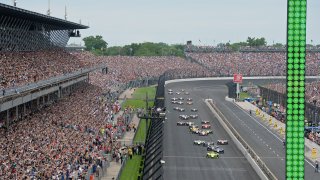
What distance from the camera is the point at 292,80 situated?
26.1 metres

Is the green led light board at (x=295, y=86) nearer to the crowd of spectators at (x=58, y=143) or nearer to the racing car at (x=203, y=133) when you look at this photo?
the crowd of spectators at (x=58, y=143)

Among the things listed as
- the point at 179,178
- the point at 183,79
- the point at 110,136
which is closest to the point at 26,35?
the point at 110,136

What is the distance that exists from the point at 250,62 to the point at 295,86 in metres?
159

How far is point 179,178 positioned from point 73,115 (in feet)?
51.9

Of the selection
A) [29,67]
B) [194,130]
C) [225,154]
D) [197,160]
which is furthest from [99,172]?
[194,130]

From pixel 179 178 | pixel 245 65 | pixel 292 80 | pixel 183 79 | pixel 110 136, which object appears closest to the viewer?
pixel 292 80

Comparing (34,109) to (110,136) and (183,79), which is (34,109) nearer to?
(110,136)

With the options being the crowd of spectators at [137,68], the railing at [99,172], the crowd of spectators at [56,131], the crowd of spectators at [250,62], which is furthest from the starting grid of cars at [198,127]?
the crowd of spectators at [250,62]

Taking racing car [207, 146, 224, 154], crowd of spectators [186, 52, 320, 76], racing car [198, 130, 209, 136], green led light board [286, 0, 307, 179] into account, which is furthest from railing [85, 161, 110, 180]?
crowd of spectators [186, 52, 320, 76]

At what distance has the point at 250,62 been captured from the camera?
18312 cm

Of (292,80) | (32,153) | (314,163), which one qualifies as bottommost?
(314,163)

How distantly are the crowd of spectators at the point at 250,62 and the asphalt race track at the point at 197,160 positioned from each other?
293 feet

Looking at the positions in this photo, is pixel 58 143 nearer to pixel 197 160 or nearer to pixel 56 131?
pixel 56 131

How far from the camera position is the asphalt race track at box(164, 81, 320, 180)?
161 ft
